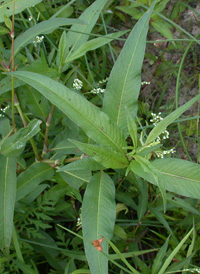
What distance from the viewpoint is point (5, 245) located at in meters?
1.32

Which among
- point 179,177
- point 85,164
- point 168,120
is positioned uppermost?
point 168,120

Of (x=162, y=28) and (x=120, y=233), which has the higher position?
(x=162, y=28)

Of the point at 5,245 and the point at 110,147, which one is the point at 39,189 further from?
the point at 110,147

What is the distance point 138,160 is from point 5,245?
68cm

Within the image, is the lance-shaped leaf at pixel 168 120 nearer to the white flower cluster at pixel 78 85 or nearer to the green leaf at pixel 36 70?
the green leaf at pixel 36 70

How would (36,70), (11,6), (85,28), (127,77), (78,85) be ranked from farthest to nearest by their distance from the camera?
(78,85) < (85,28) < (36,70) < (11,6) < (127,77)

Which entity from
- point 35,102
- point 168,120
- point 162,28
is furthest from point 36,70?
point 162,28

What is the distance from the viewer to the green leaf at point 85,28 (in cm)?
147

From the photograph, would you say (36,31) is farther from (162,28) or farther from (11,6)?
(162,28)

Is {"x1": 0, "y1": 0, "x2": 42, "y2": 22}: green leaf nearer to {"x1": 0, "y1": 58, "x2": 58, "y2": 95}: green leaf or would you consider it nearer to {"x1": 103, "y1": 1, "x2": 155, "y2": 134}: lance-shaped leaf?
{"x1": 0, "y1": 58, "x2": 58, "y2": 95}: green leaf

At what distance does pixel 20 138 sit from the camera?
1.24 m

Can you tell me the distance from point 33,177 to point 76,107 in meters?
0.52

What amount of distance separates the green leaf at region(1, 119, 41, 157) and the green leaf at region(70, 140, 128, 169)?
0.28 m

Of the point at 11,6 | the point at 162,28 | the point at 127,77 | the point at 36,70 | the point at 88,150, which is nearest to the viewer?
the point at 88,150
